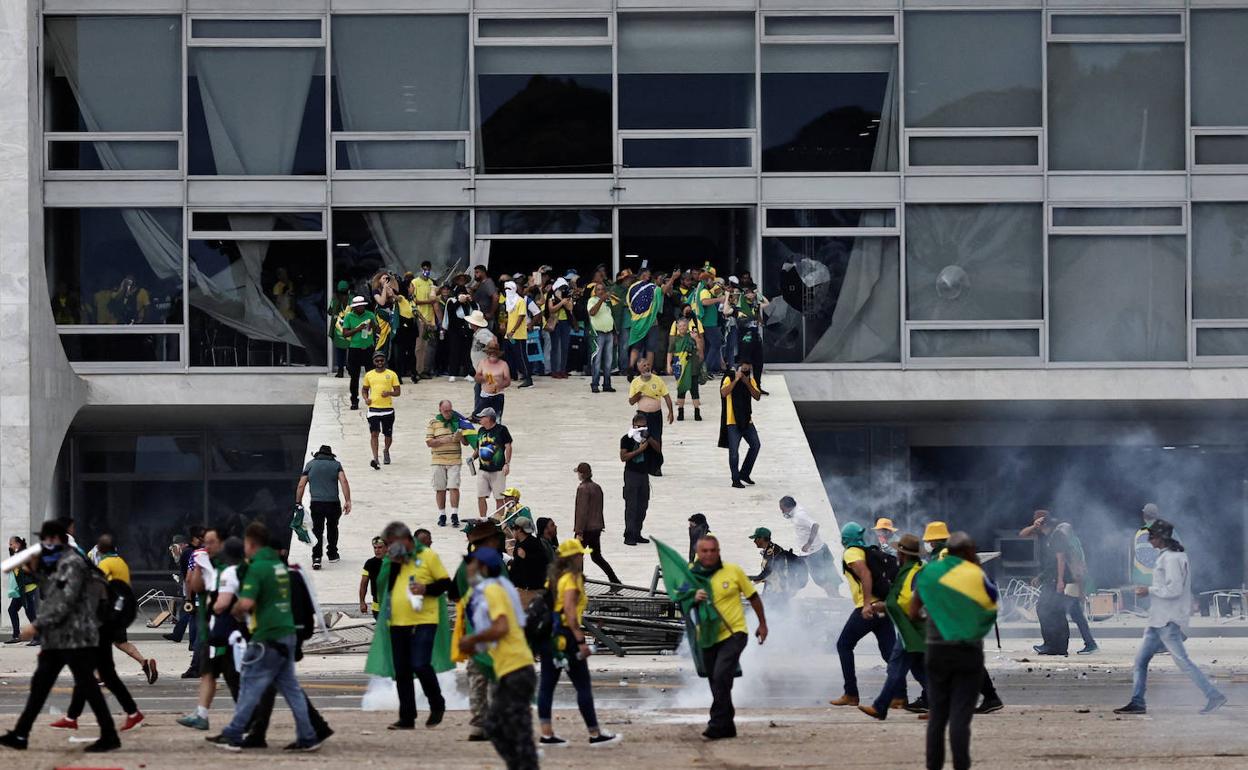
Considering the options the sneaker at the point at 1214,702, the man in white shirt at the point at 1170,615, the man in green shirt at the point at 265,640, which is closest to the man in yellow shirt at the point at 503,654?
the man in green shirt at the point at 265,640

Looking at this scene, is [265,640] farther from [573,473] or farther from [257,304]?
[257,304]

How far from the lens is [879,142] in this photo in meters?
31.5

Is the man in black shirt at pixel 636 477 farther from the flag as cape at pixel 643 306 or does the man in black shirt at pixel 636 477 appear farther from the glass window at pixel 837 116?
the glass window at pixel 837 116

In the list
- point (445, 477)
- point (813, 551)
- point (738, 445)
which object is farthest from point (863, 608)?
point (738, 445)

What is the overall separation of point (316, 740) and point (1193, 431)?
903 inches

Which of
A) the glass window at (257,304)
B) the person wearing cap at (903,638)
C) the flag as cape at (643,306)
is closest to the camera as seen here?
the person wearing cap at (903,638)

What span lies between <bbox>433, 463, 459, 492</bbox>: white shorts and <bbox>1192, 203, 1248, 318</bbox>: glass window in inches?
527

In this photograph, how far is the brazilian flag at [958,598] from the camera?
11.7 metres

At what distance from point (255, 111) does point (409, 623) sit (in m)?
18.8

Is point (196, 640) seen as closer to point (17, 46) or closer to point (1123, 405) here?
point (17, 46)

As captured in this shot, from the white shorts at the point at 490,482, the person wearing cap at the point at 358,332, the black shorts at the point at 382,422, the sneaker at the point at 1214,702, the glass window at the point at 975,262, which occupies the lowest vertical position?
the sneaker at the point at 1214,702

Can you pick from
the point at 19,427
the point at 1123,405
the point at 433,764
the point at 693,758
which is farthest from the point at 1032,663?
the point at 19,427

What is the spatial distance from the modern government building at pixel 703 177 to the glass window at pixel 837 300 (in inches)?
1.7

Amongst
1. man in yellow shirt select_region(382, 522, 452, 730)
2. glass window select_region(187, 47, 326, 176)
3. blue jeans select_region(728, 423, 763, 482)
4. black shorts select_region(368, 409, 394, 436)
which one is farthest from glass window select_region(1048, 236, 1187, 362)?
man in yellow shirt select_region(382, 522, 452, 730)
